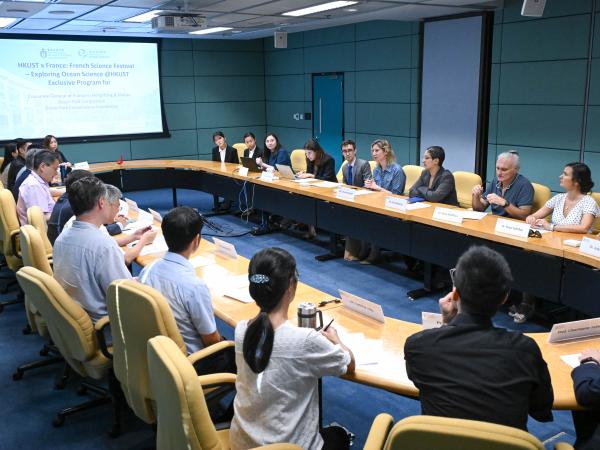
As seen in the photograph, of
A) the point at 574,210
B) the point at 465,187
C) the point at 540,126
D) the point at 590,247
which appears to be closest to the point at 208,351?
the point at 590,247

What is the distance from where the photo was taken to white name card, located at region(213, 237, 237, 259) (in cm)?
357

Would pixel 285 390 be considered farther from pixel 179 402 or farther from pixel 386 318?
pixel 386 318

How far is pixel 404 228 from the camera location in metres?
4.73

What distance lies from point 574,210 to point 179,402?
341 cm

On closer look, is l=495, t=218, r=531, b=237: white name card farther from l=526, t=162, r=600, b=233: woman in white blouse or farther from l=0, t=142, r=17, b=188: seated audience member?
l=0, t=142, r=17, b=188: seated audience member

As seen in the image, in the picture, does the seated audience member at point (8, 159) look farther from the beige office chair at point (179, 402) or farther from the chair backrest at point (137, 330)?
the beige office chair at point (179, 402)

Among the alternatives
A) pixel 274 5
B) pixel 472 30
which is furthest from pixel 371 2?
pixel 472 30

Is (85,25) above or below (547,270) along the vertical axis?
above

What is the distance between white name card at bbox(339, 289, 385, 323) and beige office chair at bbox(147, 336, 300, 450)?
3.13 ft

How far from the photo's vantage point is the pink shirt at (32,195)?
4848 millimetres

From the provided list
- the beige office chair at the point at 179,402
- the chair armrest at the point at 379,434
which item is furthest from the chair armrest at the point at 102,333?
the chair armrest at the point at 379,434

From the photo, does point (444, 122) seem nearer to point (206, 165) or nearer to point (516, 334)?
point (206, 165)

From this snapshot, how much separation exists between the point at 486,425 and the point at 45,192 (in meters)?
4.57

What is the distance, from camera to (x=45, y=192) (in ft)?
16.2
